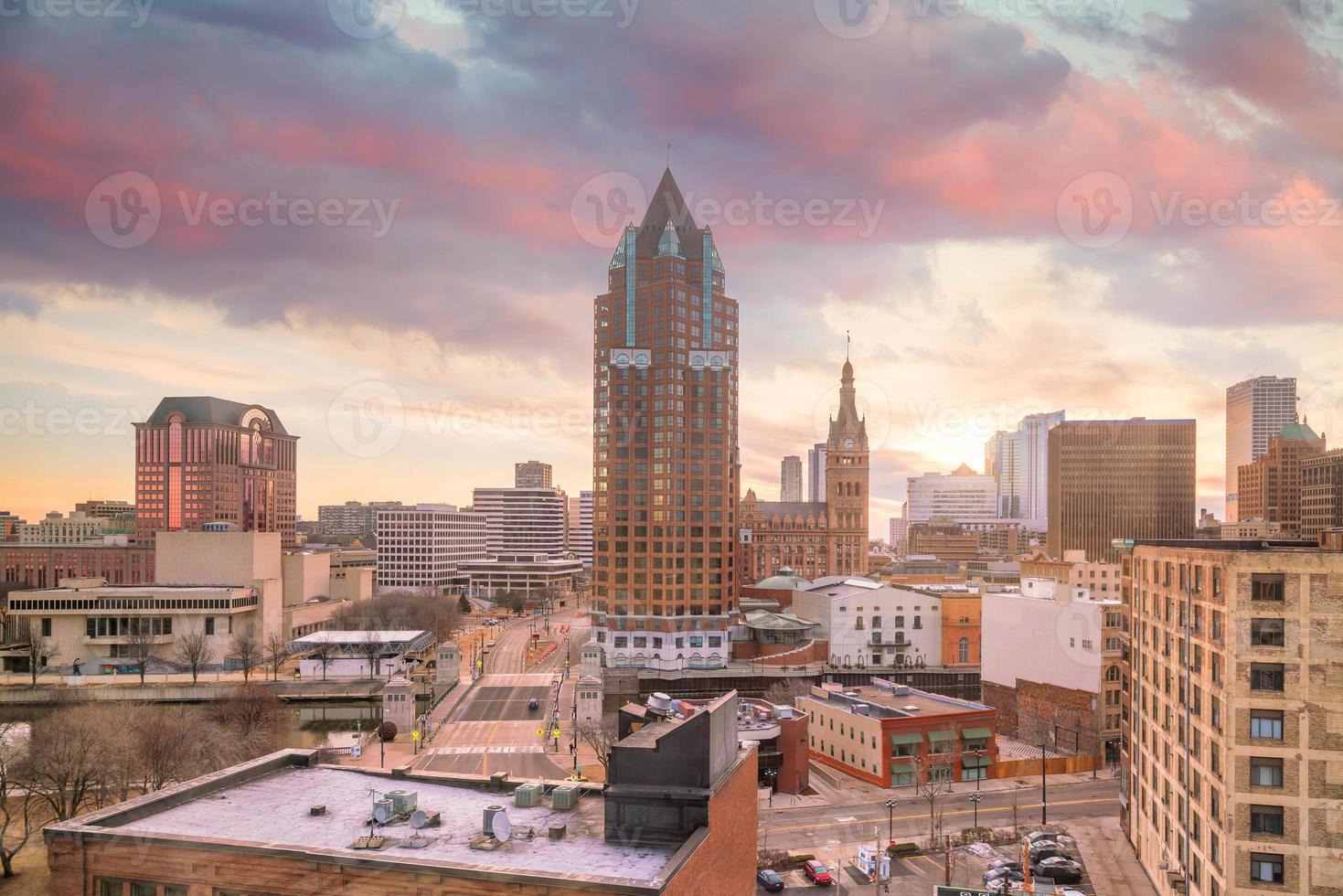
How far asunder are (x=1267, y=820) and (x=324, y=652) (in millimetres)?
91142

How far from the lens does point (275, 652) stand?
101m

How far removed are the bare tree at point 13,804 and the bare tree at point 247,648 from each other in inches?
1529

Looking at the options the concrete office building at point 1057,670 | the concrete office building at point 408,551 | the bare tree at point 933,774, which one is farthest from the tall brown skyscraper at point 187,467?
the bare tree at point 933,774

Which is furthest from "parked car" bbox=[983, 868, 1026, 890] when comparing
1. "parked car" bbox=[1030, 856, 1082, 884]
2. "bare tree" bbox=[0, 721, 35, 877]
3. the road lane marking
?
"bare tree" bbox=[0, 721, 35, 877]

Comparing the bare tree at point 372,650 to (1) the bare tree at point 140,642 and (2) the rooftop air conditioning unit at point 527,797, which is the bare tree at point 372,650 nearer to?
(1) the bare tree at point 140,642

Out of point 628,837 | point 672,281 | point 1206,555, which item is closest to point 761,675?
point 672,281

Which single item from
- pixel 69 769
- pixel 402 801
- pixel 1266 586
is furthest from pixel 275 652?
pixel 1266 586

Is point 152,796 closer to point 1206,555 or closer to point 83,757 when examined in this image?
Answer: point 83,757

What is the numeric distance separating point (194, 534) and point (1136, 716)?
114195 millimetres

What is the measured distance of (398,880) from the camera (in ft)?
60.1

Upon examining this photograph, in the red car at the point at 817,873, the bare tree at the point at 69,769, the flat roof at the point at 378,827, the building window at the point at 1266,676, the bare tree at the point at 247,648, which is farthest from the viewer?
the bare tree at the point at 247,648

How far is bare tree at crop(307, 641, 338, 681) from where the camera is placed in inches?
3836

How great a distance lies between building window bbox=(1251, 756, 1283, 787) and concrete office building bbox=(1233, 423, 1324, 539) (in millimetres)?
182022

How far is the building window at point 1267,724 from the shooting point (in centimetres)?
3256
